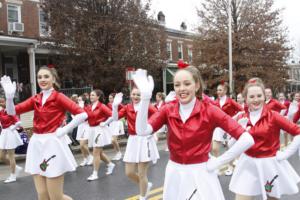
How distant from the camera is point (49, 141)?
16.5 ft

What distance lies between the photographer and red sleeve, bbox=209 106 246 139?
3.33 m

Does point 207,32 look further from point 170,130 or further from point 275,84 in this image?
point 170,130

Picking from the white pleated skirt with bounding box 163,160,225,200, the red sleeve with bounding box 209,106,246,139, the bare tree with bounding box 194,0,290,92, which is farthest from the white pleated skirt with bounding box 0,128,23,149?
the bare tree with bounding box 194,0,290,92

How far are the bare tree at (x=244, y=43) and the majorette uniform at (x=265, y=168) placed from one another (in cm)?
2173

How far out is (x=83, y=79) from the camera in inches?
818

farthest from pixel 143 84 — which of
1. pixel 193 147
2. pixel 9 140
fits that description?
pixel 9 140

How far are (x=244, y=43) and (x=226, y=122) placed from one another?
23436 millimetres

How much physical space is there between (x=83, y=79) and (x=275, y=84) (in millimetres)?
13298

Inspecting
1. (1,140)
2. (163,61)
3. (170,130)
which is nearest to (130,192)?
(1,140)

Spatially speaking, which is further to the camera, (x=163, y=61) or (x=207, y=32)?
(x=207, y=32)

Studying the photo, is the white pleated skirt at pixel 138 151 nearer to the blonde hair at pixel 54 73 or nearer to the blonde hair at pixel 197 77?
the blonde hair at pixel 54 73

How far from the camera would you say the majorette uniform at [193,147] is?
3.36 meters

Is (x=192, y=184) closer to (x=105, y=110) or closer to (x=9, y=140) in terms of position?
(x=105, y=110)

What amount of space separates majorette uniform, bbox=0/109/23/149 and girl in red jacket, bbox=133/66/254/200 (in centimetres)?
583
